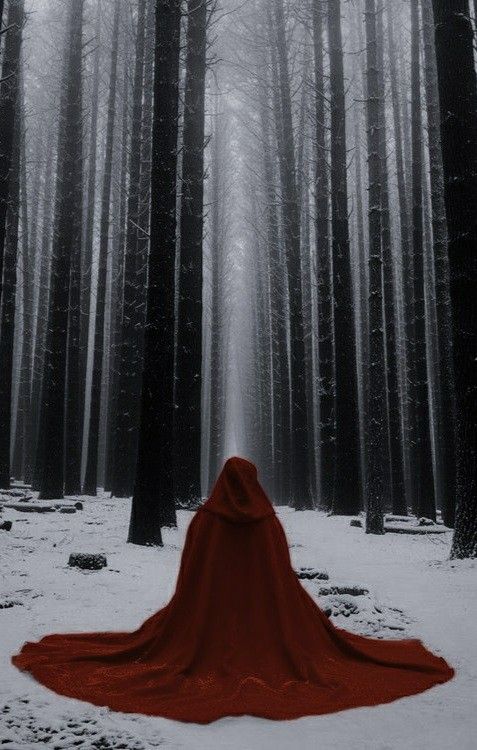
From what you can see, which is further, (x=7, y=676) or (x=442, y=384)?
(x=442, y=384)

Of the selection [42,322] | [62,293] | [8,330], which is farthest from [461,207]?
[42,322]

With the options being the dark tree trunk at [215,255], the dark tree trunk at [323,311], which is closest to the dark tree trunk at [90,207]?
the dark tree trunk at [215,255]

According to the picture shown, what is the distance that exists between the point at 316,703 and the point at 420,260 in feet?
34.7

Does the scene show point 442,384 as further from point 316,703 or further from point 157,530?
point 316,703

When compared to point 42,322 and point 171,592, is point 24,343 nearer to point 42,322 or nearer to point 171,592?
point 42,322

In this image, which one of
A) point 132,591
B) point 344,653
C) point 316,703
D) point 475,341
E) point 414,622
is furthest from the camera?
point 475,341

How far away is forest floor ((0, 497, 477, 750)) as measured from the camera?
2.59 metres

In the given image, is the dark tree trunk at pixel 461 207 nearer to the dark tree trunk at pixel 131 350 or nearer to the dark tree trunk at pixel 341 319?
Answer: the dark tree trunk at pixel 341 319

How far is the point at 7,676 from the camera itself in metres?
3.15

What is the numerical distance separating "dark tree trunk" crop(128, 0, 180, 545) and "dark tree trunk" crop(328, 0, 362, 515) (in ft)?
14.6

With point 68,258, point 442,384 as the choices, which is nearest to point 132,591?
point 442,384

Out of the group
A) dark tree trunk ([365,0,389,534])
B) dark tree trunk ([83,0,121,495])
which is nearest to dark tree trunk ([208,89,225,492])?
dark tree trunk ([83,0,121,495])

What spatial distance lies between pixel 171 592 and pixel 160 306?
351 cm

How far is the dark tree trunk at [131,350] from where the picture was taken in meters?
13.4
